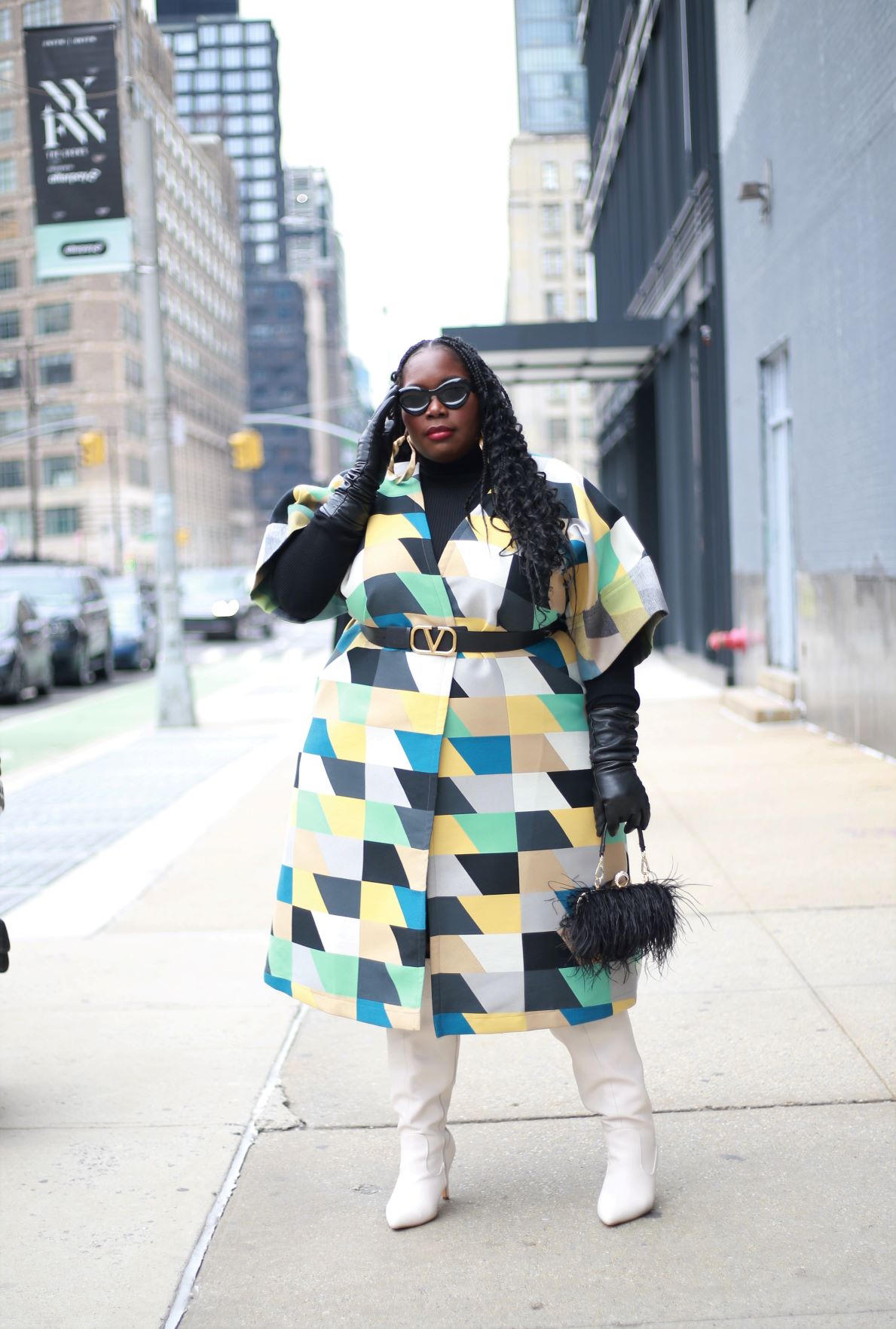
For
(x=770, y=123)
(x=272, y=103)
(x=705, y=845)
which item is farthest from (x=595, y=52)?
(x=272, y=103)

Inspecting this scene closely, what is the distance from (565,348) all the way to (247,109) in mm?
152649

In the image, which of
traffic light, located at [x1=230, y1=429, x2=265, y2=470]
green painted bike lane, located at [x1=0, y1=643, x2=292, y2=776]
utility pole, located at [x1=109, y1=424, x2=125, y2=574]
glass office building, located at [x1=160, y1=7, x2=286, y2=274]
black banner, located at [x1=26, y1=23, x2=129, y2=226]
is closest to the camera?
black banner, located at [x1=26, y1=23, x2=129, y2=226]

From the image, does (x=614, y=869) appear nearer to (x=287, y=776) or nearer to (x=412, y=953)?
(x=412, y=953)

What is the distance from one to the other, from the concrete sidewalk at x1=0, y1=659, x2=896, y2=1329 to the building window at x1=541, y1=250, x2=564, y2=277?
114639 millimetres

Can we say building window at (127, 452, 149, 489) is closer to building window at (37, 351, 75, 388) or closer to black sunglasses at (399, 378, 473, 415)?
building window at (37, 351, 75, 388)

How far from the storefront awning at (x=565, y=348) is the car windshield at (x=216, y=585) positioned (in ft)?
49.4

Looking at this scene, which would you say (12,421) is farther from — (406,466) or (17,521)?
(406,466)

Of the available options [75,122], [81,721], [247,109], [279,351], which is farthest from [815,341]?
[279,351]

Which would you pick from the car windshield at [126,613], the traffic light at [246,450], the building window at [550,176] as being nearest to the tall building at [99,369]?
the traffic light at [246,450]

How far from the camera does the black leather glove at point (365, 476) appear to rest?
10.3ft

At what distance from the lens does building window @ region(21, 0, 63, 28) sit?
13.9 meters

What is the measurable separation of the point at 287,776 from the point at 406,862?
285 inches

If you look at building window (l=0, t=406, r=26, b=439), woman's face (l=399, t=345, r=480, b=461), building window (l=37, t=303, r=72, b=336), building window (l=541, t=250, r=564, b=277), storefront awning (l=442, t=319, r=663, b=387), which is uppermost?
building window (l=541, t=250, r=564, b=277)

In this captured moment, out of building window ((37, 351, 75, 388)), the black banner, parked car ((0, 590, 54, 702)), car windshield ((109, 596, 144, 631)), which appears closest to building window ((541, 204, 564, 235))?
building window ((37, 351, 75, 388))
